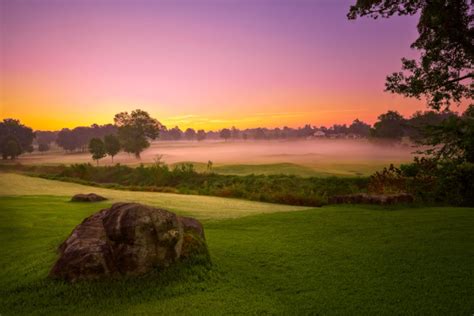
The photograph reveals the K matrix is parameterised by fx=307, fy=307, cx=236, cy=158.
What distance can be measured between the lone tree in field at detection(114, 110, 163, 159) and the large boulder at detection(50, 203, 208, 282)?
81682mm

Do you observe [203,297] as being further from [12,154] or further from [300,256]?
[12,154]

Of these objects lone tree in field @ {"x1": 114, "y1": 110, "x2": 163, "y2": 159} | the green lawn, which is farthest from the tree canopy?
lone tree in field @ {"x1": 114, "y1": 110, "x2": 163, "y2": 159}

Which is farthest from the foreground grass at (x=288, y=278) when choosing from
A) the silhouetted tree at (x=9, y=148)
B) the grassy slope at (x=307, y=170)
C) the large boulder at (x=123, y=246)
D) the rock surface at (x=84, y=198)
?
the silhouetted tree at (x=9, y=148)

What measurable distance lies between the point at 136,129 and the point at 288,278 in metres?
87.4

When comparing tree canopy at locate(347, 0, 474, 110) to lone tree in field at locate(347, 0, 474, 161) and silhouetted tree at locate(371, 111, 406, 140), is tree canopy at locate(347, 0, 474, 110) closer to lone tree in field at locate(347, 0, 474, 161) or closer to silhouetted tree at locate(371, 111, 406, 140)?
lone tree in field at locate(347, 0, 474, 161)

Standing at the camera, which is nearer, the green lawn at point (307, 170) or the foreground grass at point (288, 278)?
the foreground grass at point (288, 278)

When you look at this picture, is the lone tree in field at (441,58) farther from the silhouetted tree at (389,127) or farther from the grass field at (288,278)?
the silhouetted tree at (389,127)

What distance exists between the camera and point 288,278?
581 centimetres

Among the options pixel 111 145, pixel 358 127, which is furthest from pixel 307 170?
pixel 358 127

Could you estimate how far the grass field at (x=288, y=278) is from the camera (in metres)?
4.83

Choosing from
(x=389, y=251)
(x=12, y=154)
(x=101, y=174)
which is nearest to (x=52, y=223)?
(x=389, y=251)

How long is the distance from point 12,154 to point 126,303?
233 feet

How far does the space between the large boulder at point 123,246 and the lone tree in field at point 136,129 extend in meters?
81.7

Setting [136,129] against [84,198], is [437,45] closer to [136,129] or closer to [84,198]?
[84,198]
